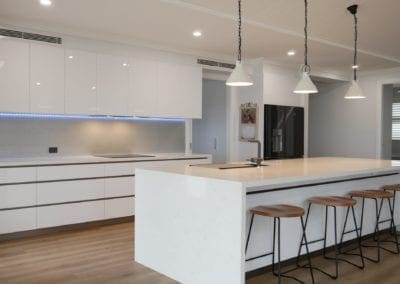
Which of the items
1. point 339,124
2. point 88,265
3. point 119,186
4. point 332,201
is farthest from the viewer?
point 339,124

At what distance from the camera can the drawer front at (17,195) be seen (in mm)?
4168

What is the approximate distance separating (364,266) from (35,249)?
3273 millimetres

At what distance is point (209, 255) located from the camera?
2.78 meters

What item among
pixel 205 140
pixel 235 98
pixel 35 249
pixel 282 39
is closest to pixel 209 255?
pixel 35 249

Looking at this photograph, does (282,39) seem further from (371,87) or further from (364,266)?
(371,87)

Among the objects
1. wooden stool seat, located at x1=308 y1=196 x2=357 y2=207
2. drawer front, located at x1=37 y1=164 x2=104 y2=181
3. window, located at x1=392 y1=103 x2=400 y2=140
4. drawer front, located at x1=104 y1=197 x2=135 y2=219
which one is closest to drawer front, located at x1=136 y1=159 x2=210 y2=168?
drawer front, located at x1=104 y1=197 x2=135 y2=219

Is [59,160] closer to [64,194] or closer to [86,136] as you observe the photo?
[64,194]

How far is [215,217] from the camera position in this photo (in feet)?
8.96

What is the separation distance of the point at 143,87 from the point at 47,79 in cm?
135

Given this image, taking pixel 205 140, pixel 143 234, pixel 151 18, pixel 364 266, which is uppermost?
pixel 151 18

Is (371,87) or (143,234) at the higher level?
(371,87)

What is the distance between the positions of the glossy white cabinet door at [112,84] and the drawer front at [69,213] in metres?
1.27

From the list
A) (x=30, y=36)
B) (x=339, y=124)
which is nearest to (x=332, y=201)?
(x=30, y=36)

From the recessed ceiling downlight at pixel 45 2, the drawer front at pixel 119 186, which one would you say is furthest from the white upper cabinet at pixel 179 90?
the recessed ceiling downlight at pixel 45 2
